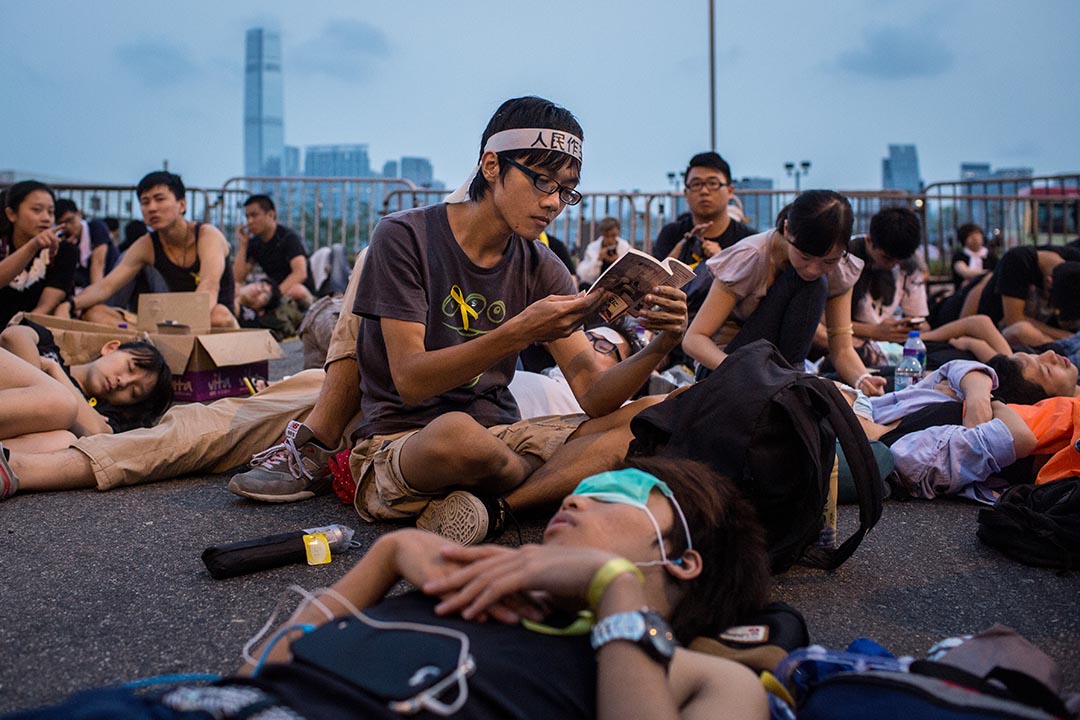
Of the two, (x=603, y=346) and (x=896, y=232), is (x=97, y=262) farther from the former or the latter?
(x=896, y=232)

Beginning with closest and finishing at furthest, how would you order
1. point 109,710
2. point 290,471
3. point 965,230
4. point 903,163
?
point 109,710
point 290,471
point 965,230
point 903,163

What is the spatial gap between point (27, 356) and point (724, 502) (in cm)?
386

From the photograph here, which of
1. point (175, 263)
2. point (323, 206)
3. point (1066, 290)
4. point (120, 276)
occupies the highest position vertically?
point (323, 206)

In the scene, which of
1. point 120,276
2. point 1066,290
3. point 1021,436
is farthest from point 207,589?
point 1066,290

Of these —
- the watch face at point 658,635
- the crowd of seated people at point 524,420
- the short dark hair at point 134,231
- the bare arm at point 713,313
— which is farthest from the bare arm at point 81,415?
the short dark hair at point 134,231

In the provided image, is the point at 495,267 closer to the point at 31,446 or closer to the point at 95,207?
the point at 31,446

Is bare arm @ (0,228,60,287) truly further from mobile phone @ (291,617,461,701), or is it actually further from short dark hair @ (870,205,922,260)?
short dark hair @ (870,205,922,260)

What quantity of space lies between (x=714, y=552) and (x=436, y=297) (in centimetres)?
154

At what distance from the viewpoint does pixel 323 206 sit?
13148 mm

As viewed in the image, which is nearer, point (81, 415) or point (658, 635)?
point (658, 635)

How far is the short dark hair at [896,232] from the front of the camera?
5637 millimetres

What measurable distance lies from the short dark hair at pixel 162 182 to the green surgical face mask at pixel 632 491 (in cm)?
527

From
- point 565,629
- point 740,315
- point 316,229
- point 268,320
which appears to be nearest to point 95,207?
point 316,229

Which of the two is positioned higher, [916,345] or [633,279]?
[633,279]
